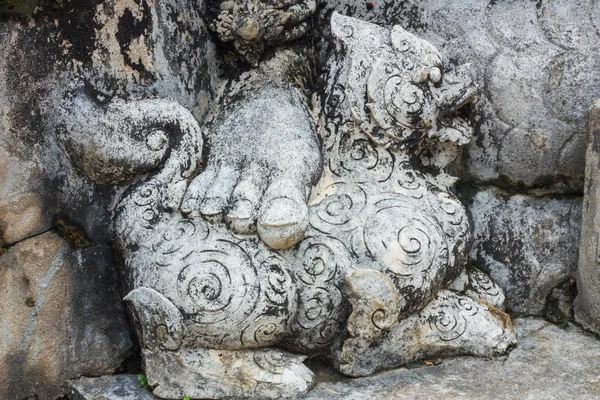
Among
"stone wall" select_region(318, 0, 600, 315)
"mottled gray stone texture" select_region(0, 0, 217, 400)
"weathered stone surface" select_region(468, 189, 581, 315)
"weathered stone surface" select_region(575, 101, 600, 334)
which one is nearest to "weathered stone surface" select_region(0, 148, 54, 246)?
"mottled gray stone texture" select_region(0, 0, 217, 400)

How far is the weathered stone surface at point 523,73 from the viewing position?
320 cm

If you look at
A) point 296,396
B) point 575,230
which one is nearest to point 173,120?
point 296,396

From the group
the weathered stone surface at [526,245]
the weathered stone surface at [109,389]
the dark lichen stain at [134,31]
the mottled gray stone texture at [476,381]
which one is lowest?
the weathered stone surface at [109,389]

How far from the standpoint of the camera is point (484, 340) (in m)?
3.06

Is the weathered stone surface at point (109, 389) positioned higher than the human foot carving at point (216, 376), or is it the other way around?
the human foot carving at point (216, 376)

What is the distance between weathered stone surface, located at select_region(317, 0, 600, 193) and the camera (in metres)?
3.20

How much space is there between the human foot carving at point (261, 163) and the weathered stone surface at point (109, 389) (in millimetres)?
582

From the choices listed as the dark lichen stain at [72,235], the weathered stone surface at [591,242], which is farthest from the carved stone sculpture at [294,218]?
the weathered stone surface at [591,242]

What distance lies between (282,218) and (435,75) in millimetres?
712

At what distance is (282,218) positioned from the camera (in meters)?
2.78

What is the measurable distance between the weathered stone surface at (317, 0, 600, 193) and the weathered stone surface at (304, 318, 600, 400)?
60 centimetres

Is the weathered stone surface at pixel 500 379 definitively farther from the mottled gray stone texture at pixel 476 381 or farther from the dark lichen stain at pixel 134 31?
the dark lichen stain at pixel 134 31

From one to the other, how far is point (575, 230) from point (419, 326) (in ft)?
2.31

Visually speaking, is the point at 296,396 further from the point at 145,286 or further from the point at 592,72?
the point at 592,72
